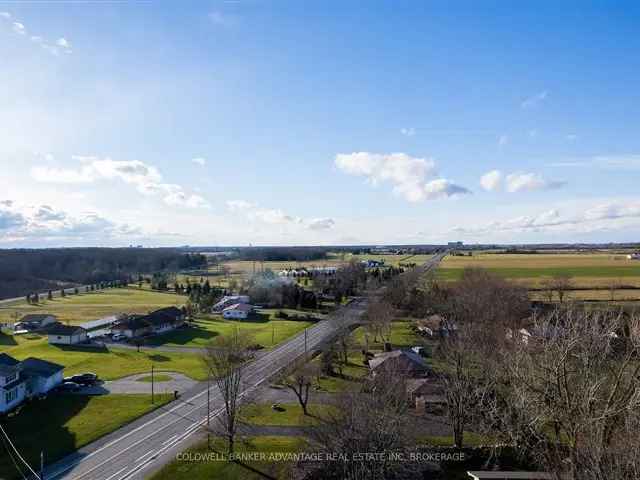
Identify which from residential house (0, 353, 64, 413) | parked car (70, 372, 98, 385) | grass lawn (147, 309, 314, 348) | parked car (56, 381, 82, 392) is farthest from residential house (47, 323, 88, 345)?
parked car (56, 381, 82, 392)

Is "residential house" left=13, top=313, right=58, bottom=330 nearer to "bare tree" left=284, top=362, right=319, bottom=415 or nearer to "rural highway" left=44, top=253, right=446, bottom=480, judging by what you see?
"rural highway" left=44, top=253, right=446, bottom=480

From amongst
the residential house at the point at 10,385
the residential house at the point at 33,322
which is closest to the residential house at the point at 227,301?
the residential house at the point at 33,322

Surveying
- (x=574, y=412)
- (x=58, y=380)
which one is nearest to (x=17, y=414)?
(x=58, y=380)

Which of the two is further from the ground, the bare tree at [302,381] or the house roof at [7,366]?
the house roof at [7,366]

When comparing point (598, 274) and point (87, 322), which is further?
point (598, 274)

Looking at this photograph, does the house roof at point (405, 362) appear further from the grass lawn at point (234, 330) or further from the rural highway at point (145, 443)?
the grass lawn at point (234, 330)

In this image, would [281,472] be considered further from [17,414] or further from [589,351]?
[17,414]
